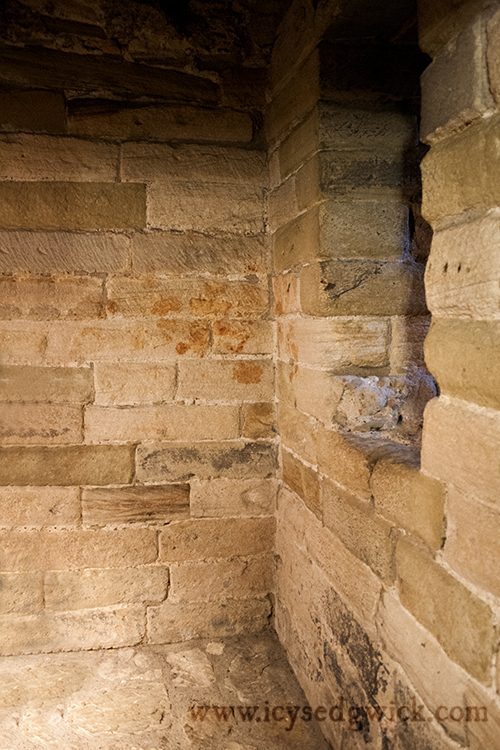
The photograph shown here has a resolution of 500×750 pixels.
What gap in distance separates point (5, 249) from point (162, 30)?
1.08m

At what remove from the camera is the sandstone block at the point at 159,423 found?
2262mm

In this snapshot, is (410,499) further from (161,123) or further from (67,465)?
(161,123)

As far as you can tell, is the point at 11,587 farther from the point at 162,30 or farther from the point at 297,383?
the point at 162,30

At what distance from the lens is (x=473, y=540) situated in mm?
1112

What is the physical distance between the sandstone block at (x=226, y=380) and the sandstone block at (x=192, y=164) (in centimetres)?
77

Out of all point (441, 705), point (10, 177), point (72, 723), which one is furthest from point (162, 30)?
point (72, 723)

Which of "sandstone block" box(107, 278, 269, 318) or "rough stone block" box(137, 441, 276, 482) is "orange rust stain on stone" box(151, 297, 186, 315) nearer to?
"sandstone block" box(107, 278, 269, 318)

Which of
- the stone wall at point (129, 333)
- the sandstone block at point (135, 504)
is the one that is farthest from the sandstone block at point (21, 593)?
the sandstone block at point (135, 504)

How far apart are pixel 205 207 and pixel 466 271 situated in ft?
4.55

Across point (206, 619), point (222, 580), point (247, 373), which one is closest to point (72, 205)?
point (247, 373)

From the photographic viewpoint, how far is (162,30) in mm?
2152

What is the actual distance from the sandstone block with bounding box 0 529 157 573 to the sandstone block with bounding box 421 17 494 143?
6.10 feet

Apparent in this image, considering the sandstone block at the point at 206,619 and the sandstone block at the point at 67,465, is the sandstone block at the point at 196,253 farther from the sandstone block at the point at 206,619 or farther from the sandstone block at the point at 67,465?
the sandstone block at the point at 206,619

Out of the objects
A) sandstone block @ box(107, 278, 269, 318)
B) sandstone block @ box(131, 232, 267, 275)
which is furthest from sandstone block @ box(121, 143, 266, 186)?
sandstone block @ box(107, 278, 269, 318)
